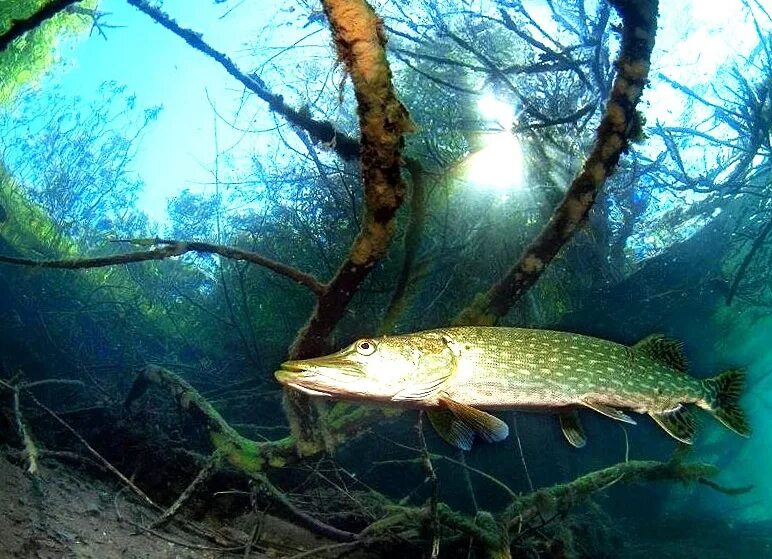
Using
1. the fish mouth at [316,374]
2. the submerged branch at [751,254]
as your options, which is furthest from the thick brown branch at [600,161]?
the submerged branch at [751,254]

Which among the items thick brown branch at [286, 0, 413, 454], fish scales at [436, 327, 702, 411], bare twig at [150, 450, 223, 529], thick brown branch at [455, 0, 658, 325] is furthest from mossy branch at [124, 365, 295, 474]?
fish scales at [436, 327, 702, 411]

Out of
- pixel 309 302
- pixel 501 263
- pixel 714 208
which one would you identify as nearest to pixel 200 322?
pixel 309 302

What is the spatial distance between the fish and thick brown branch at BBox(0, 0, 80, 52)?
3.52m

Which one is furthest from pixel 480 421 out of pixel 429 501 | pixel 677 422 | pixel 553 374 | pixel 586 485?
pixel 586 485

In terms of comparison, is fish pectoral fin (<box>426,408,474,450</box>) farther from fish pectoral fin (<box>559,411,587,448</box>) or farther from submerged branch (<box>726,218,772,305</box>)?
submerged branch (<box>726,218,772,305</box>)

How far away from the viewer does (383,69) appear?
8.59 ft

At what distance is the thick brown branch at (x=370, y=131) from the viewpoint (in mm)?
2525

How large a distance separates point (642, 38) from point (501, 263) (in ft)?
21.8

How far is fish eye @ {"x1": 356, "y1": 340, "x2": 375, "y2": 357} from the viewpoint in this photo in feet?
8.31

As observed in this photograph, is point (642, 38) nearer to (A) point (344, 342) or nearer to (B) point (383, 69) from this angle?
(B) point (383, 69)

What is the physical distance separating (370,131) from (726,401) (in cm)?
301

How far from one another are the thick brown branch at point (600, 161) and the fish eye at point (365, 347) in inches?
103

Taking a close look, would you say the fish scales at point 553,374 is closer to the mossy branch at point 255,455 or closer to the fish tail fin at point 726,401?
the fish tail fin at point 726,401

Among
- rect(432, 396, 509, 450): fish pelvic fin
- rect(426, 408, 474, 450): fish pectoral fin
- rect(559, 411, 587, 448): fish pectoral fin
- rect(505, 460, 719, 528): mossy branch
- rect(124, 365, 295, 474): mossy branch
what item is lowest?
rect(124, 365, 295, 474): mossy branch
